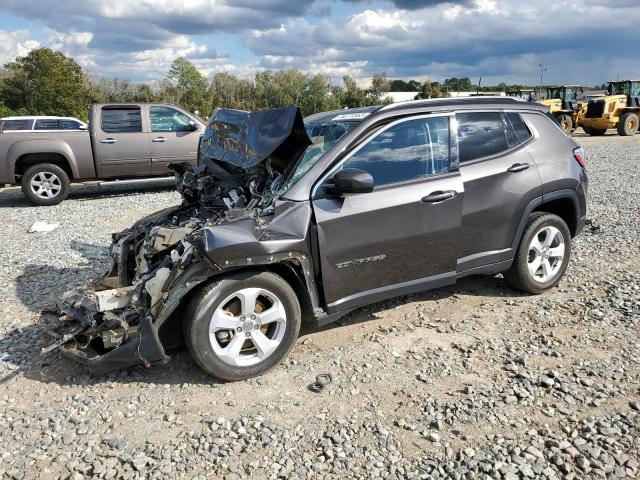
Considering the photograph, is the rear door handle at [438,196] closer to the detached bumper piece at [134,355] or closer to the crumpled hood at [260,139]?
the crumpled hood at [260,139]

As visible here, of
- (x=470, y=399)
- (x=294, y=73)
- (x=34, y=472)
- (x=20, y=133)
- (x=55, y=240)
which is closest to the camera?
(x=34, y=472)

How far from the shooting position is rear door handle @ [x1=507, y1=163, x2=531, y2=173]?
4477 mm

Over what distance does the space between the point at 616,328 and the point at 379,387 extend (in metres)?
2.17

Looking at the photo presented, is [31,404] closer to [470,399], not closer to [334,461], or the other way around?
[334,461]

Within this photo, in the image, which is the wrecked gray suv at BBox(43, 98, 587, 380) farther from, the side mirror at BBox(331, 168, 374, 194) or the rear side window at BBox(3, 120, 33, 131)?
the rear side window at BBox(3, 120, 33, 131)

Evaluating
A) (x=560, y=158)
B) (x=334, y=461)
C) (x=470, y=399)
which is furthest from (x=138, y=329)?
(x=560, y=158)

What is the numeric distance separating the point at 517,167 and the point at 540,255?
36.1 inches

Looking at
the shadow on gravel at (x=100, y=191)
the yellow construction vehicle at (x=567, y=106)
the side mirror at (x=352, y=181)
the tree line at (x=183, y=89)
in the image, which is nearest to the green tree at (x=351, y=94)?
the tree line at (x=183, y=89)

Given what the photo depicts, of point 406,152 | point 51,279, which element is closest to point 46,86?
point 51,279

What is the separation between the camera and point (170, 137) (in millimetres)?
11016

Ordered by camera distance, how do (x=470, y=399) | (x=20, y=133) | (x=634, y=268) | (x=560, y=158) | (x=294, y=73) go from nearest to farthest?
(x=470, y=399) → (x=560, y=158) → (x=634, y=268) → (x=20, y=133) → (x=294, y=73)

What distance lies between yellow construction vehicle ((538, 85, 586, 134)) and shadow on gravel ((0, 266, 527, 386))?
22362 millimetres

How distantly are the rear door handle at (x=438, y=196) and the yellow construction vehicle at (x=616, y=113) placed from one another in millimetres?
23192

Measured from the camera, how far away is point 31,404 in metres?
3.38
